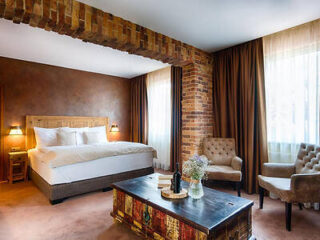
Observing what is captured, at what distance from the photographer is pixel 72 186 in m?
3.06

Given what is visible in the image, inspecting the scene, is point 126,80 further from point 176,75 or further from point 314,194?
point 314,194

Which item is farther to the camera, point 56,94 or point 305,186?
point 56,94

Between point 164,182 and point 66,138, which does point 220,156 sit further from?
point 66,138

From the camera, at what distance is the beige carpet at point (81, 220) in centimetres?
210

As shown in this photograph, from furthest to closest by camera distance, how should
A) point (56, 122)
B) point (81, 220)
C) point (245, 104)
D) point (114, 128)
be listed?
point (114, 128), point (56, 122), point (245, 104), point (81, 220)

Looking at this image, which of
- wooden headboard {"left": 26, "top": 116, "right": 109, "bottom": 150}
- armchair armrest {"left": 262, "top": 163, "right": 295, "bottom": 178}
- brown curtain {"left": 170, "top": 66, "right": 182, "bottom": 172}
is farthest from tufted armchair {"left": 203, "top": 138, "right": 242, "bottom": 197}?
wooden headboard {"left": 26, "top": 116, "right": 109, "bottom": 150}

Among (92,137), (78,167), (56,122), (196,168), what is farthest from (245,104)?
(56,122)

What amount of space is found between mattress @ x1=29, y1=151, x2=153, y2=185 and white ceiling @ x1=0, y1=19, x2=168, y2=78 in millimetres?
1978

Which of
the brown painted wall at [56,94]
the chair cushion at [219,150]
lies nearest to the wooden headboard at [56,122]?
the brown painted wall at [56,94]

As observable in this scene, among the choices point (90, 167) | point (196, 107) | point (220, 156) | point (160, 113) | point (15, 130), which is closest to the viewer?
point (90, 167)

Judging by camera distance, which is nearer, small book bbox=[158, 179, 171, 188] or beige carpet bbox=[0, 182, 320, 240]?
beige carpet bbox=[0, 182, 320, 240]

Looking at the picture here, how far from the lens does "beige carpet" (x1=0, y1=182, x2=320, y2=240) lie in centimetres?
210

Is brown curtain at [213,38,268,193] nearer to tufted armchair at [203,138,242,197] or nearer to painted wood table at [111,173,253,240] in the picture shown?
tufted armchair at [203,138,242,197]

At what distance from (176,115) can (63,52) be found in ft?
8.80
